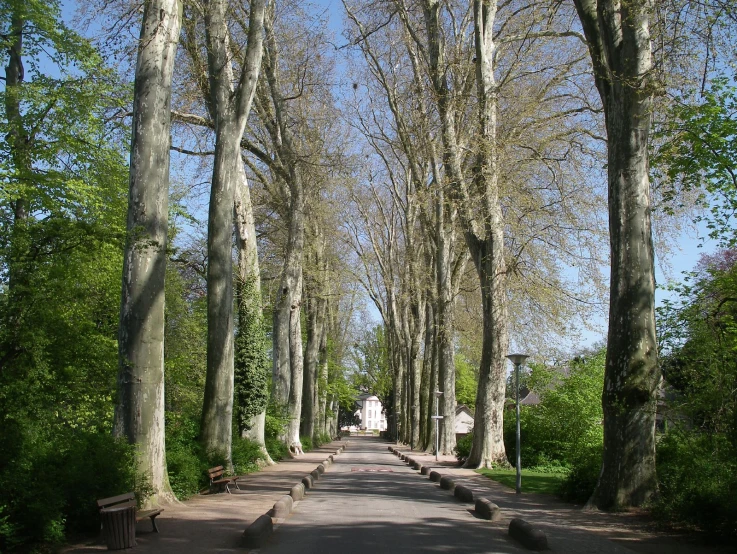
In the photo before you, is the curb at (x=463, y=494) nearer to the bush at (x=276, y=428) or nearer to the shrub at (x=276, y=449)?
the shrub at (x=276, y=449)

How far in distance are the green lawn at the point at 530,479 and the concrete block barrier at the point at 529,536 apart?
6912mm

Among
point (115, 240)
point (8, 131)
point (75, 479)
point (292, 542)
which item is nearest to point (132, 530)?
point (75, 479)

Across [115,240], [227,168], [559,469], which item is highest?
[227,168]

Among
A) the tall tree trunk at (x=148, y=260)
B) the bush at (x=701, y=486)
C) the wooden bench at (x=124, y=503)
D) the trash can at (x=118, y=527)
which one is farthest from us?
the tall tree trunk at (x=148, y=260)

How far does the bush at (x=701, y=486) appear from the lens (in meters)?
9.40

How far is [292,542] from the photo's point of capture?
997cm

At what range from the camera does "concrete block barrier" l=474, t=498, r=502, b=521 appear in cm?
1264

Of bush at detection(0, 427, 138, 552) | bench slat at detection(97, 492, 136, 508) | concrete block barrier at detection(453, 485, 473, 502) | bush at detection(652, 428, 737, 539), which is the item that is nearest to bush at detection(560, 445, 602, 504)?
bush at detection(652, 428, 737, 539)

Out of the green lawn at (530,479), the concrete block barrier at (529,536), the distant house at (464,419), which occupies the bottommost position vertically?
the distant house at (464,419)

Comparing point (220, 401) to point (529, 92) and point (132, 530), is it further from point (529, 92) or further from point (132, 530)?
point (529, 92)

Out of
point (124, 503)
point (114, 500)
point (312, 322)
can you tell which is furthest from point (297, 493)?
point (312, 322)

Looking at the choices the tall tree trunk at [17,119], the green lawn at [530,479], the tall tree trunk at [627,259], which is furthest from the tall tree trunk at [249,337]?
the tall tree trunk at [627,259]

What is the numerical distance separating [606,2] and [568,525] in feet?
31.8

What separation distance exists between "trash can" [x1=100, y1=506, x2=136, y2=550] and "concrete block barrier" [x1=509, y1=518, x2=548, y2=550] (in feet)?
17.3
